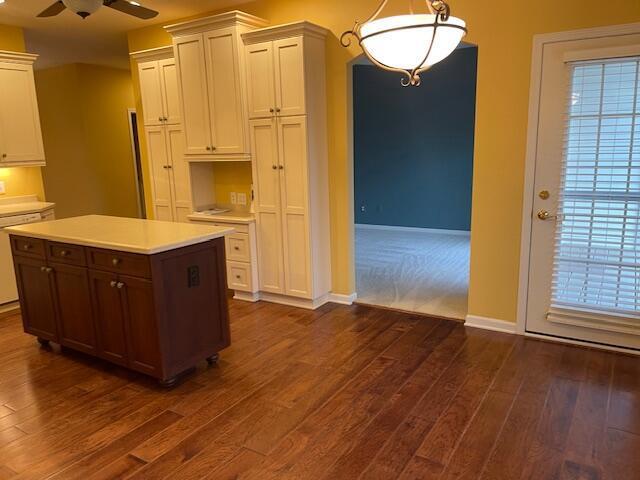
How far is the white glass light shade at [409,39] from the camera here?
1670 millimetres

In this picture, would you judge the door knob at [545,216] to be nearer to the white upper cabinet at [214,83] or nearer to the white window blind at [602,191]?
the white window blind at [602,191]

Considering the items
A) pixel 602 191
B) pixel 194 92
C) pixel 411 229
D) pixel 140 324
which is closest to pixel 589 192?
pixel 602 191

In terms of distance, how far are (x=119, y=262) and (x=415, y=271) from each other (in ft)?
11.3

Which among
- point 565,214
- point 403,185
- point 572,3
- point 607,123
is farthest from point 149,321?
point 403,185

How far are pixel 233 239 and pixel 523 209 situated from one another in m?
2.50

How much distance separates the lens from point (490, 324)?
145 inches

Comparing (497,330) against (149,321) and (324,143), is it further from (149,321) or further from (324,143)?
(149,321)

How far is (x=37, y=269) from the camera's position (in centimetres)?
329

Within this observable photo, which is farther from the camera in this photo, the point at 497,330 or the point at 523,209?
the point at 497,330

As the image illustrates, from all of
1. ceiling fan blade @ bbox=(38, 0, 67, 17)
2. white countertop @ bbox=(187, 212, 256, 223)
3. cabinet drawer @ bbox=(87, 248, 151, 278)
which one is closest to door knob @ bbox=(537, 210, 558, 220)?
white countertop @ bbox=(187, 212, 256, 223)

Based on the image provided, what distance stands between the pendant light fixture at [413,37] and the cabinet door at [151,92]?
348cm

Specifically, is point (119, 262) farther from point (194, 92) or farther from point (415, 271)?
point (415, 271)

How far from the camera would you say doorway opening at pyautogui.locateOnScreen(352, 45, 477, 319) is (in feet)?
22.7

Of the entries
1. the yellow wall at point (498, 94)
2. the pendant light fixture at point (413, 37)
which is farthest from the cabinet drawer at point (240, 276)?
the pendant light fixture at point (413, 37)
